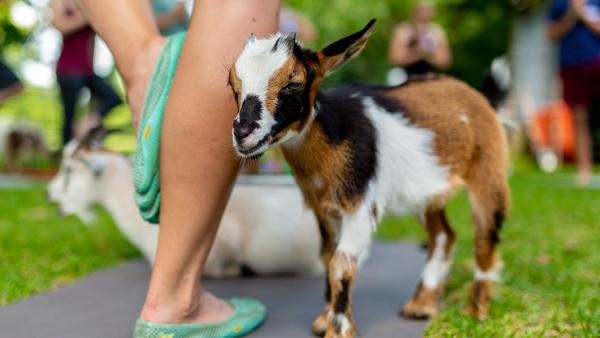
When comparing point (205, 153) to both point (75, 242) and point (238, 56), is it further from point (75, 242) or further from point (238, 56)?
point (75, 242)

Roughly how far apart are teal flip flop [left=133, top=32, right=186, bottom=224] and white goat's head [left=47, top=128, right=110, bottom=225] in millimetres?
1759

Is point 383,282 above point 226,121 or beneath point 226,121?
beneath

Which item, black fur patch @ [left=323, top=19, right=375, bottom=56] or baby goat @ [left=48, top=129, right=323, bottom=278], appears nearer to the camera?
black fur patch @ [left=323, top=19, right=375, bottom=56]

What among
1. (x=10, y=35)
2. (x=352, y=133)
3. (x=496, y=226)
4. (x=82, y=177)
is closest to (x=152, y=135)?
(x=352, y=133)

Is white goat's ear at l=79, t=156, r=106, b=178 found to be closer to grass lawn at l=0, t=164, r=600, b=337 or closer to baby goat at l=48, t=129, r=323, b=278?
baby goat at l=48, t=129, r=323, b=278

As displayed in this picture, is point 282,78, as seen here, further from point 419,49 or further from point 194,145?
point 419,49

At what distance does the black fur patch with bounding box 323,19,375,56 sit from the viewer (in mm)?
1865

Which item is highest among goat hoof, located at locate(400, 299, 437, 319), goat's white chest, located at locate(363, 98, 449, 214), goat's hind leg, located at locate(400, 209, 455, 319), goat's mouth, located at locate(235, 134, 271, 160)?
goat's mouth, located at locate(235, 134, 271, 160)

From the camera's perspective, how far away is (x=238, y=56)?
200 cm

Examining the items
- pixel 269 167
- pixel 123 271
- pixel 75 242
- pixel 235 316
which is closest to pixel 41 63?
pixel 269 167

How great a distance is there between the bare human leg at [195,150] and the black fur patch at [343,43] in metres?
0.32

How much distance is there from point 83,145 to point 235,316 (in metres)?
2.13

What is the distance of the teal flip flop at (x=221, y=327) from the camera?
6.60 feet

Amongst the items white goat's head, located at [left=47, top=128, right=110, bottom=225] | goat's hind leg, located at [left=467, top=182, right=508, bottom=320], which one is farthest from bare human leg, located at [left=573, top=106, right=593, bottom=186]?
white goat's head, located at [left=47, top=128, right=110, bottom=225]
